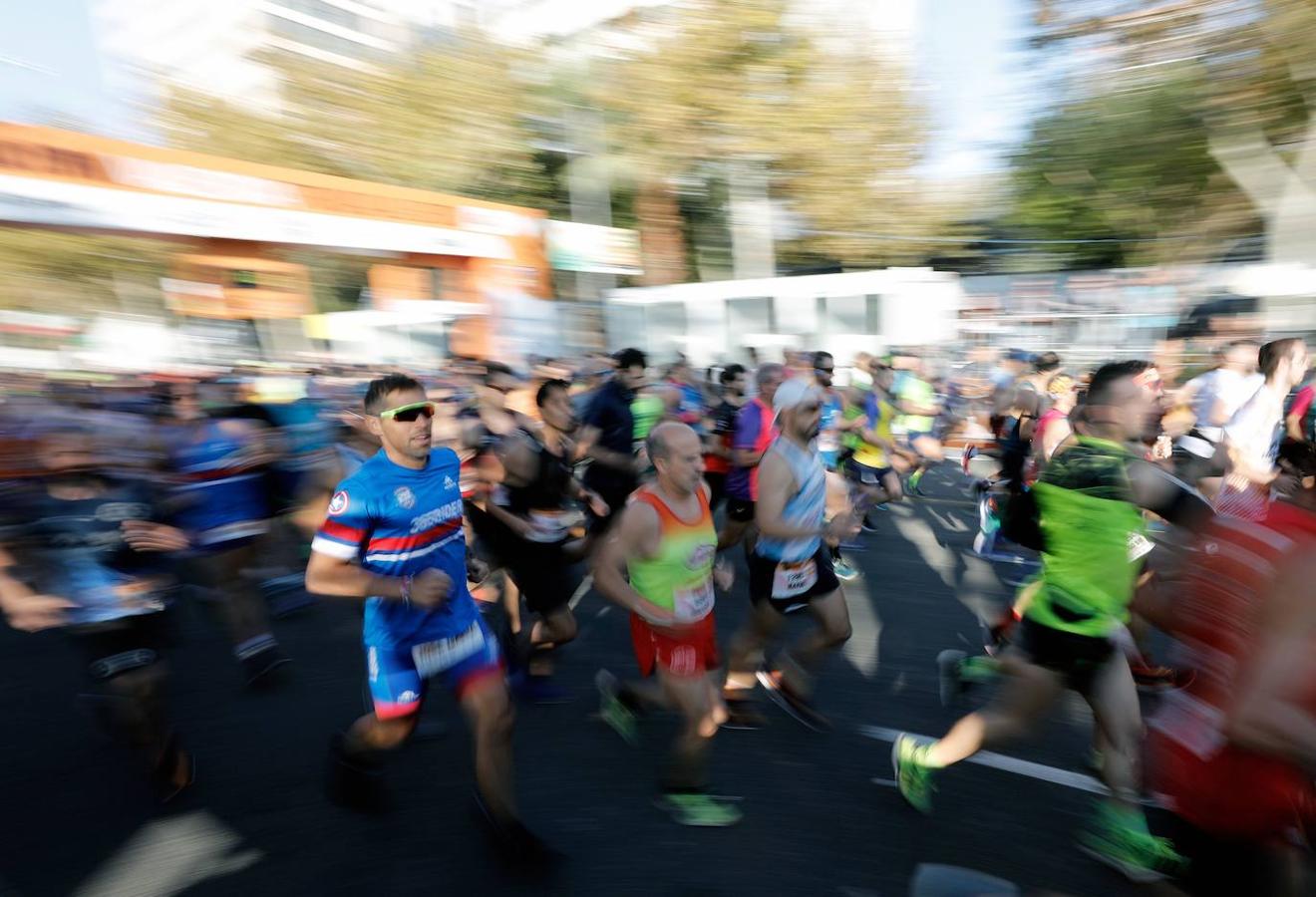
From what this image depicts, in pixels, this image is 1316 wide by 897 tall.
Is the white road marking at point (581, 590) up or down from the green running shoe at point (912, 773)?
down

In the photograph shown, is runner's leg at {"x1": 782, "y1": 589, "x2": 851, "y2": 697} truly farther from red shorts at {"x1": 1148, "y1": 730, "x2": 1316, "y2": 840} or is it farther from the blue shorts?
red shorts at {"x1": 1148, "y1": 730, "x2": 1316, "y2": 840}

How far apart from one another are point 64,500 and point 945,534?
6.96 metres

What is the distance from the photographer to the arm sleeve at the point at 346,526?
9.08ft

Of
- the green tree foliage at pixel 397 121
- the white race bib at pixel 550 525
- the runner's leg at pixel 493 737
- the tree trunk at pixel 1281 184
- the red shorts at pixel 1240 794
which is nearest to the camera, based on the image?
the red shorts at pixel 1240 794

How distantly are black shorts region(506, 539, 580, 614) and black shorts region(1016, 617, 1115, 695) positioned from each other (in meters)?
2.44

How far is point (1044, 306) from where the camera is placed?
1650cm

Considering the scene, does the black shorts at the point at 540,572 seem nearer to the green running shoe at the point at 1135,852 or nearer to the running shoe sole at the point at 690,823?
the running shoe sole at the point at 690,823

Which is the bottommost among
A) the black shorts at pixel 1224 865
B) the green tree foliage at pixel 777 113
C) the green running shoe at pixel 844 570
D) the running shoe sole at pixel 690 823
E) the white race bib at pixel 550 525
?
the green running shoe at pixel 844 570

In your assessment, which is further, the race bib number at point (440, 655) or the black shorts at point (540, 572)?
the black shorts at point (540, 572)

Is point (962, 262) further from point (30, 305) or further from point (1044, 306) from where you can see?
point (30, 305)

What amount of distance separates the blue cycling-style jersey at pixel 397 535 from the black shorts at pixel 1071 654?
85.5 inches

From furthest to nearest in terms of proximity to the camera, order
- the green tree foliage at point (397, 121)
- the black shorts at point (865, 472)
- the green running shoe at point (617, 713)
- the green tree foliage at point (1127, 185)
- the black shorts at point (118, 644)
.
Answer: the green tree foliage at point (397, 121) → the green tree foliage at point (1127, 185) → the black shorts at point (865, 472) → the green running shoe at point (617, 713) → the black shorts at point (118, 644)

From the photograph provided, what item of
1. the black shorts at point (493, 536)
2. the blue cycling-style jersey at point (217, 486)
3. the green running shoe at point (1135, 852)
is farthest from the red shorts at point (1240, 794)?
the blue cycling-style jersey at point (217, 486)

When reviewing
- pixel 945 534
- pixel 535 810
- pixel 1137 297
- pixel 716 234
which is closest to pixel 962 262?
pixel 716 234
